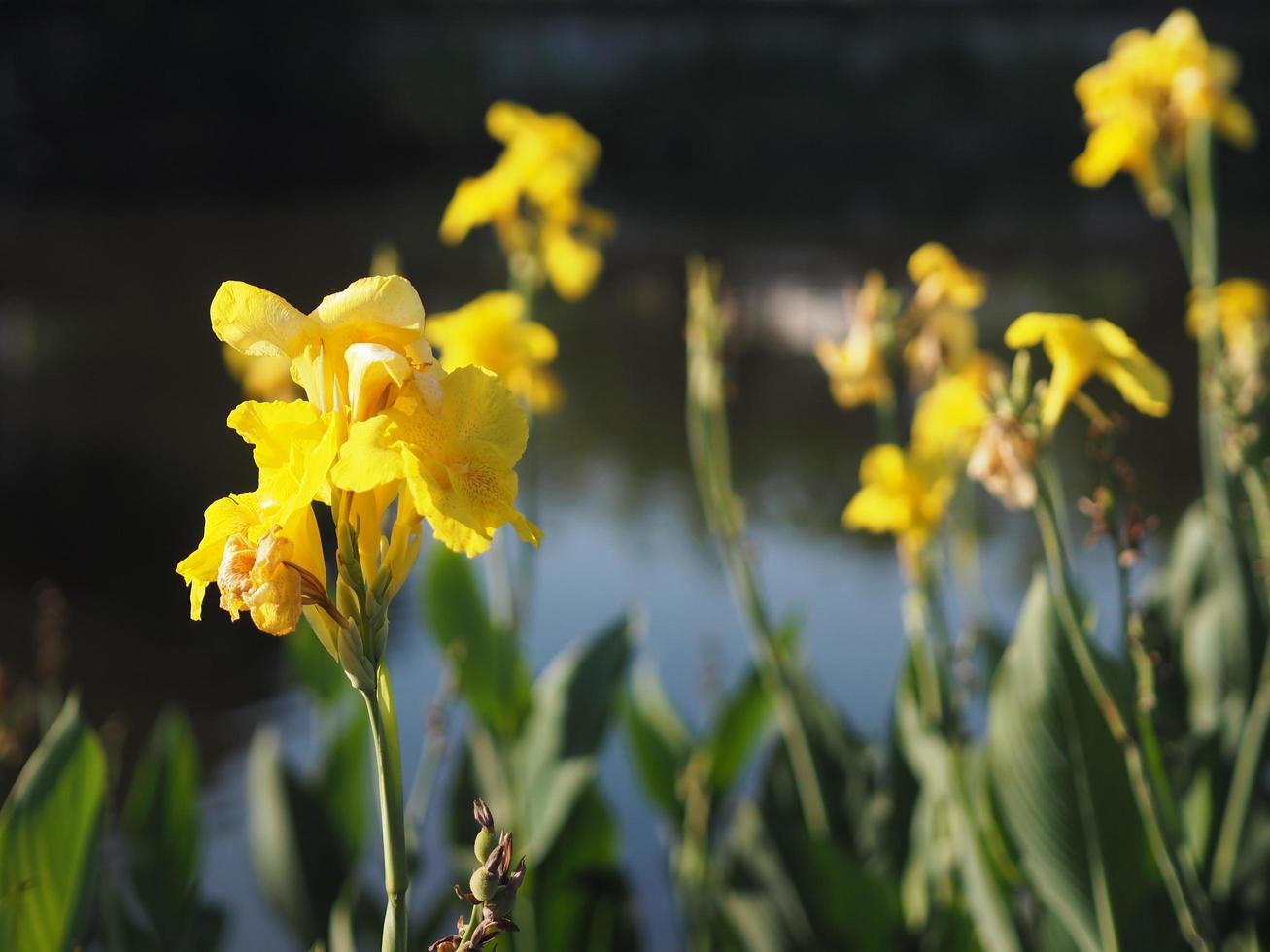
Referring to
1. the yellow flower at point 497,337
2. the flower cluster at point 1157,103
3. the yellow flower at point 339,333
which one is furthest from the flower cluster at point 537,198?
the yellow flower at point 339,333

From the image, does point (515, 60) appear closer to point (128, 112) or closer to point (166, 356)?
point (128, 112)

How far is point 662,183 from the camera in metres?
9.80

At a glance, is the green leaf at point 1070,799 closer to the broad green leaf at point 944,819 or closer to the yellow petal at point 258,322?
the broad green leaf at point 944,819

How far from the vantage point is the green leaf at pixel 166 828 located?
1.01m

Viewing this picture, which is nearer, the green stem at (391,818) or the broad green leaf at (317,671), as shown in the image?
the green stem at (391,818)

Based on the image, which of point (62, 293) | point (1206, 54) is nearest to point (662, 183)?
point (62, 293)

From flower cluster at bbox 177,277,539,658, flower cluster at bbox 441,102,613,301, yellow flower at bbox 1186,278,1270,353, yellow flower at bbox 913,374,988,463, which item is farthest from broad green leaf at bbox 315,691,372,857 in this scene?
yellow flower at bbox 1186,278,1270,353

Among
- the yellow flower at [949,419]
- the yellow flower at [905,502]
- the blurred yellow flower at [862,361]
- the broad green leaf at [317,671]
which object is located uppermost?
the blurred yellow flower at [862,361]

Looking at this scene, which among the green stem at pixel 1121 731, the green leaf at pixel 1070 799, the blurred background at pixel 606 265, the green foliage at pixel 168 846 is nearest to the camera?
the green stem at pixel 1121 731

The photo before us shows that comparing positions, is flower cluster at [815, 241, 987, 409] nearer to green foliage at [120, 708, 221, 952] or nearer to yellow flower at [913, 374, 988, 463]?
yellow flower at [913, 374, 988, 463]

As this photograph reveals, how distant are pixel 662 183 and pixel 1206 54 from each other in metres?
8.82

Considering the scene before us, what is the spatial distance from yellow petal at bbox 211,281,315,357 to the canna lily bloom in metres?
0.35

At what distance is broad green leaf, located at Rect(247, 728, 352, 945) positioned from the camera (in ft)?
3.45

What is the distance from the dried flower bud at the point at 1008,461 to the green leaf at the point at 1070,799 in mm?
103
